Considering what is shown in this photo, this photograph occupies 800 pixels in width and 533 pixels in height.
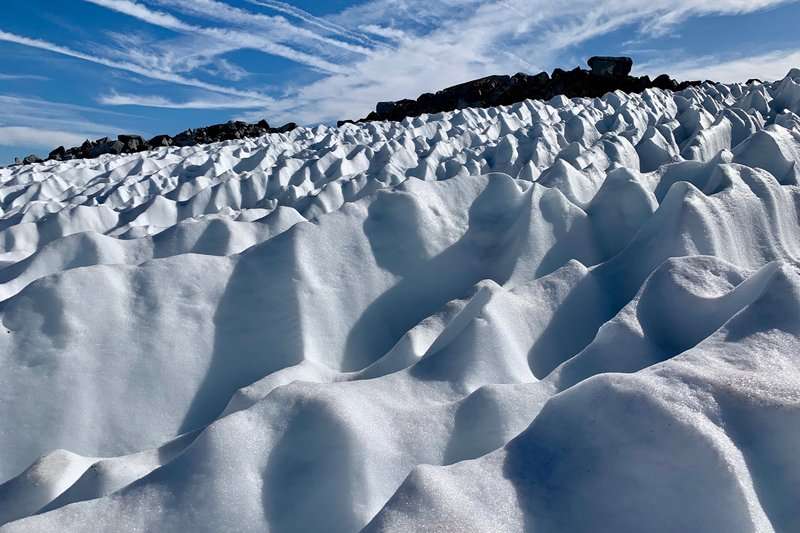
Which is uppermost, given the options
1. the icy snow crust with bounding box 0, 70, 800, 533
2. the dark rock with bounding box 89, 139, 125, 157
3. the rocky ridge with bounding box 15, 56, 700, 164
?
the rocky ridge with bounding box 15, 56, 700, 164

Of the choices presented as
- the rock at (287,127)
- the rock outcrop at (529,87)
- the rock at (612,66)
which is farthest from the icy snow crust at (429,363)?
the rock at (612,66)

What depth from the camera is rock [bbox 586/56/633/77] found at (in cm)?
2064

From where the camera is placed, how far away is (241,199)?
229 inches

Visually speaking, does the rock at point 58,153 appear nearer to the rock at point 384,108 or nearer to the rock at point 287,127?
the rock at point 287,127

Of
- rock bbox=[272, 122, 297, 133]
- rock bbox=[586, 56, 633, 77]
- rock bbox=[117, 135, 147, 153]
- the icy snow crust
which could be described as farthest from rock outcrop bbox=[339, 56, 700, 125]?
the icy snow crust

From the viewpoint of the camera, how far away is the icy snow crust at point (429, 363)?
3.97 feet

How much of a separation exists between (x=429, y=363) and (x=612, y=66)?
2128 cm

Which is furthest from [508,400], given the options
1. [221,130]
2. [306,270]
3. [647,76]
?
[647,76]

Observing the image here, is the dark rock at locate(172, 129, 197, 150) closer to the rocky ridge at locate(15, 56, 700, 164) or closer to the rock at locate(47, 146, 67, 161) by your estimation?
the rocky ridge at locate(15, 56, 700, 164)

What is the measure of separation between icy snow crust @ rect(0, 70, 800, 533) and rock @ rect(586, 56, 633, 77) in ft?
58.2

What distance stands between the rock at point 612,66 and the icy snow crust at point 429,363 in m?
17.7

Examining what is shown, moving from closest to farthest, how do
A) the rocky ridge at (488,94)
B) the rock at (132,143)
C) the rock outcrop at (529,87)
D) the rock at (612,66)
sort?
the rock at (132,143), the rocky ridge at (488,94), the rock outcrop at (529,87), the rock at (612,66)

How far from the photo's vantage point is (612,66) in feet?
68.4

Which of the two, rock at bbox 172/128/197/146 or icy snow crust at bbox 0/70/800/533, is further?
rock at bbox 172/128/197/146
